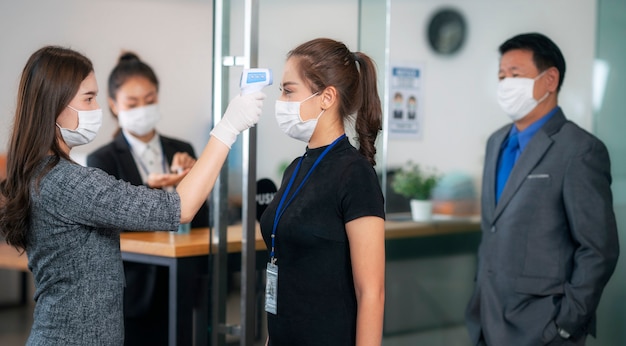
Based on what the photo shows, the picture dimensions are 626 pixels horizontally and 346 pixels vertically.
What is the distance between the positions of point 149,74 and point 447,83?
163 centimetres

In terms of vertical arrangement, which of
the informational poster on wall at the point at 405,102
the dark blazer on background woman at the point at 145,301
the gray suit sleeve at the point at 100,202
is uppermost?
the informational poster on wall at the point at 405,102

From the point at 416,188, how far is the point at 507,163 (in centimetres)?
81

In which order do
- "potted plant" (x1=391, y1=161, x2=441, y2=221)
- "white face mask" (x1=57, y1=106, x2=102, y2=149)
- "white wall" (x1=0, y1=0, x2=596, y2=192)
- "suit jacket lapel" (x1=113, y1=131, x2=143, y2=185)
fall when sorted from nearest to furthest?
1. "white face mask" (x1=57, y1=106, x2=102, y2=149)
2. "white wall" (x1=0, y1=0, x2=596, y2=192)
3. "potted plant" (x1=391, y1=161, x2=441, y2=221)
4. "suit jacket lapel" (x1=113, y1=131, x2=143, y2=185)

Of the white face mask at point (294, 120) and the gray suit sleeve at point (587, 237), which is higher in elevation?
the white face mask at point (294, 120)

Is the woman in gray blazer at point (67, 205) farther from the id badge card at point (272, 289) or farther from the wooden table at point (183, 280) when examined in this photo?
the wooden table at point (183, 280)

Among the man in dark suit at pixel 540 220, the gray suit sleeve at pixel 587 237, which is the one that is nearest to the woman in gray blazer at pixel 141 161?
the man in dark suit at pixel 540 220

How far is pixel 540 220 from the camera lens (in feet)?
8.85

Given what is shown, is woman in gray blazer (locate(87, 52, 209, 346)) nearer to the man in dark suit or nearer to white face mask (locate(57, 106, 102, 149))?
the man in dark suit

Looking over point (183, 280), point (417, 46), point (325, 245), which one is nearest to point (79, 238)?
point (325, 245)

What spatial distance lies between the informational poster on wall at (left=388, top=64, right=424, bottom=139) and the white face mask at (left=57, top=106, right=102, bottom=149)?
1789 mm

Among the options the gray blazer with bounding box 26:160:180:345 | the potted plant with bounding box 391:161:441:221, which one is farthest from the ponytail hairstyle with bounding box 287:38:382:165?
the potted plant with bounding box 391:161:441:221

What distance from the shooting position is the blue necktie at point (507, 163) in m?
2.96

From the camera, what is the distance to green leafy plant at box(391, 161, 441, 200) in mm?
3703

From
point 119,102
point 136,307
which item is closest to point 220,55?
point 136,307
